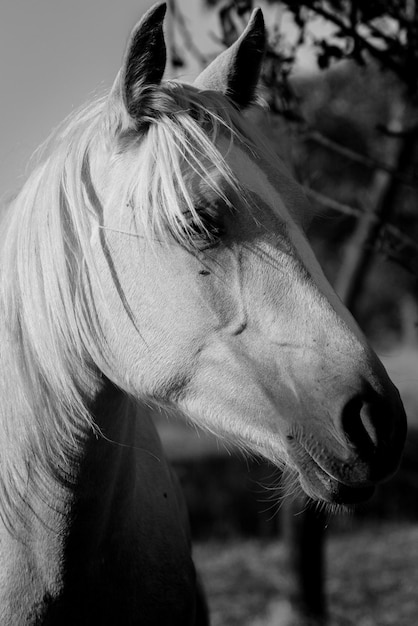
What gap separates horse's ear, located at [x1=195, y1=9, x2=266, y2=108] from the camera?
2332 millimetres

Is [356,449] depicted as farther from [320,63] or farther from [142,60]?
[320,63]

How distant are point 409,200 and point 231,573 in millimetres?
6838

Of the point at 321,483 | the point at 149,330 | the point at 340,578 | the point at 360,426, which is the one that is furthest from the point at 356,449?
the point at 340,578

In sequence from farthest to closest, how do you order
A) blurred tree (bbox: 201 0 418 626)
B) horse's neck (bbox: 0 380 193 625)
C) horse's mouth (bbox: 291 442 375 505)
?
blurred tree (bbox: 201 0 418 626) → horse's neck (bbox: 0 380 193 625) → horse's mouth (bbox: 291 442 375 505)

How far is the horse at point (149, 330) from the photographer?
1.92 m

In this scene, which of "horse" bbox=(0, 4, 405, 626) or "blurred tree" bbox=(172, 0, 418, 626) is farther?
"blurred tree" bbox=(172, 0, 418, 626)

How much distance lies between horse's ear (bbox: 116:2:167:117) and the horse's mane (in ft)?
0.15

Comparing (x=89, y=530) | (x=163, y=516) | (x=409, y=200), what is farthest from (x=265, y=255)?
(x=409, y=200)

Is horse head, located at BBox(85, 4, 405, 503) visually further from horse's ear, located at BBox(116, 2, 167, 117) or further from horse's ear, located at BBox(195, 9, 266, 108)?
horse's ear, located at BBox(195, 9, 266, 108)

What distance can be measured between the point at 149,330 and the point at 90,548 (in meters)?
0.78

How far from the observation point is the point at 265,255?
200 cm

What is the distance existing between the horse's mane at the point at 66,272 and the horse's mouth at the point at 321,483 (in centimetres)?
64

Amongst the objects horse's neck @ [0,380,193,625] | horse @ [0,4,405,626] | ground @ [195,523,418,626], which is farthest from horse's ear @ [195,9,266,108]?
ground @ [195,523,418,626]

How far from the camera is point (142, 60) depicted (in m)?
2.10
